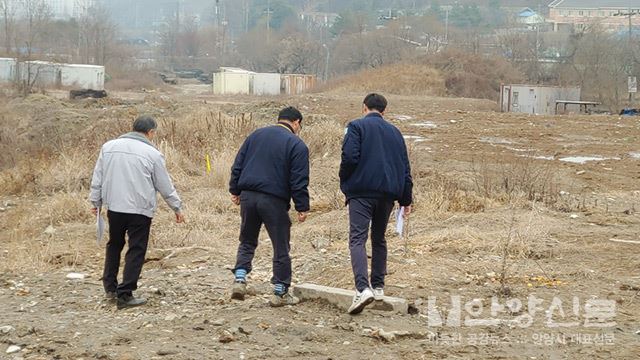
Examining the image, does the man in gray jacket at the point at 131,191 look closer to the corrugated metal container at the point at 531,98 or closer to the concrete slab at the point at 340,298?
the concrete slab at the point at 340,298

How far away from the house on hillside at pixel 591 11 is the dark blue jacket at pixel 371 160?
351 feet

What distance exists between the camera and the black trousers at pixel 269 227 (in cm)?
829

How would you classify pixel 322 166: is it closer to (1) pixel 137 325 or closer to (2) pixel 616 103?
(1) pixel 137 325

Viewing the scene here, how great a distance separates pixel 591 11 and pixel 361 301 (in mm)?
122021

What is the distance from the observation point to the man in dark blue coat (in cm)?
825

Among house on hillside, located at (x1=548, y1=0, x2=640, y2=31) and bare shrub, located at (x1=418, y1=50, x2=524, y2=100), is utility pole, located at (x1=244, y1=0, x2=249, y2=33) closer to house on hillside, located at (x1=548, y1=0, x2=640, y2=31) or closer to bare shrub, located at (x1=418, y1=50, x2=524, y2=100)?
house on hillside, located at (x1=548, y1=0, x2=640, y2=31)

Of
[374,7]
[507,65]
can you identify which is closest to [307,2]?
[374,7]

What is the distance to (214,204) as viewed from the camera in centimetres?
1481

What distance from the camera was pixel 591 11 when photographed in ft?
403

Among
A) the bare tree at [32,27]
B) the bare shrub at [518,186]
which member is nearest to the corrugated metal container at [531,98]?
the bare tree at [32,27]

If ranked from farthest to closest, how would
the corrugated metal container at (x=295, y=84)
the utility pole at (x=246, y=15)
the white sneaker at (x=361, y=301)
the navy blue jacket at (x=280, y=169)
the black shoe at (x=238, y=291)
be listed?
the utility pole at (x=246, y=15)
the corrugated metal container at (x=295, y=84)
the black shoe at (x=238, y=291)
the navy blue jacket at (x=280, y=169)
the white sneaker at (x=361, y=301)

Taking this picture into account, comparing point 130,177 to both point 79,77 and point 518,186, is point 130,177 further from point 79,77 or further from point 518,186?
point 79,77

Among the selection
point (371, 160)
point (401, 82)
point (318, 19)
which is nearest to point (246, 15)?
point (318, 19)

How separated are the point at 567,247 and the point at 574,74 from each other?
1991 inches
